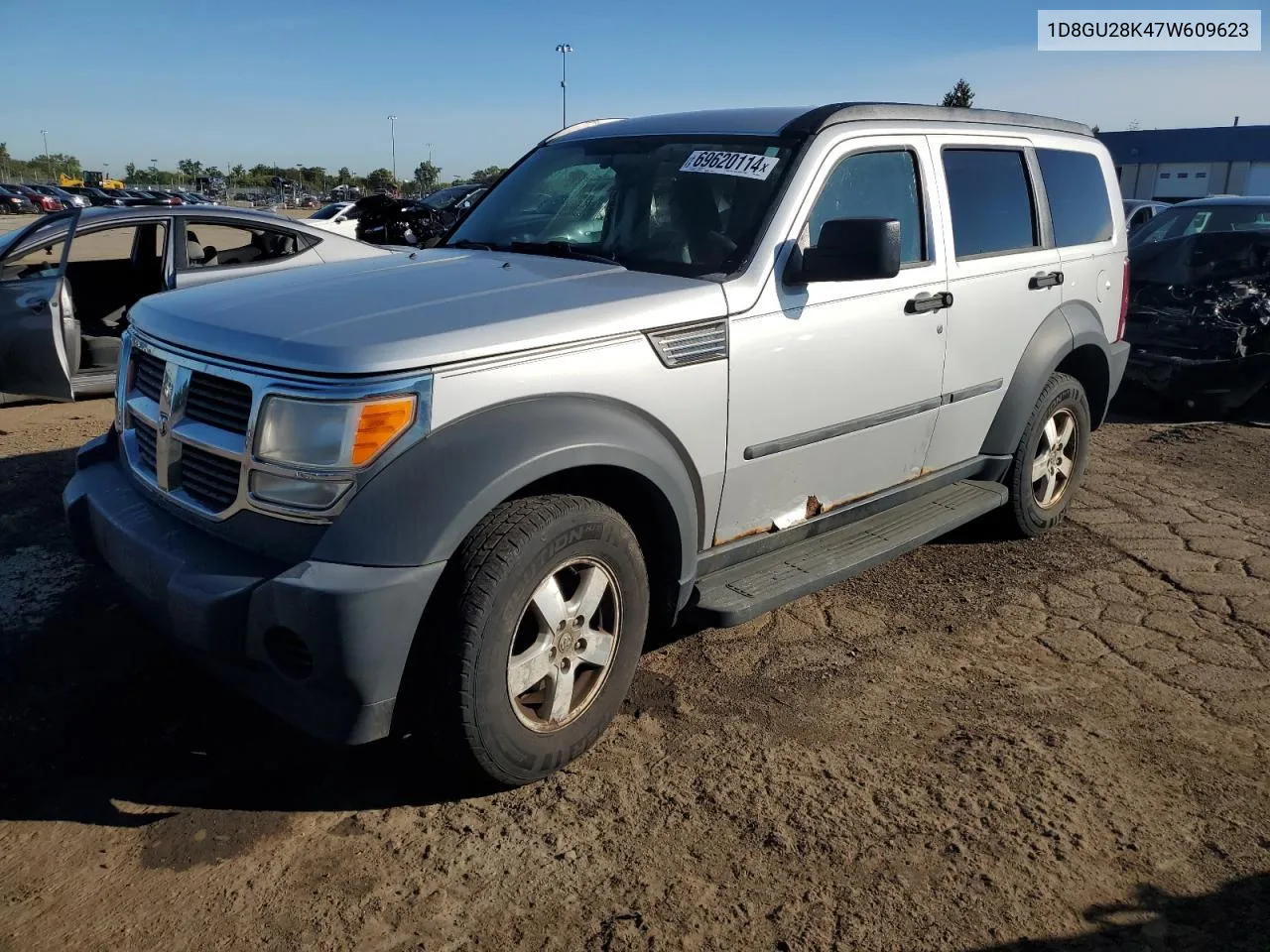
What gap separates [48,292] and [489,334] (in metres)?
4.98

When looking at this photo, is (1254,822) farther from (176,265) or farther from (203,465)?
(176,265)

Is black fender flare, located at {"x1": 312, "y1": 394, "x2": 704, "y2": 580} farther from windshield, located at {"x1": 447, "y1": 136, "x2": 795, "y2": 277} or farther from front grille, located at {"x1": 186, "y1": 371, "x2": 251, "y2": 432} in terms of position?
windshield, located at {"x1": 447, "y1": 136, "x2": 795, "y2": 277}

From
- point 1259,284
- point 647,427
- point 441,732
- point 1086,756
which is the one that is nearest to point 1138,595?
point 1086,756

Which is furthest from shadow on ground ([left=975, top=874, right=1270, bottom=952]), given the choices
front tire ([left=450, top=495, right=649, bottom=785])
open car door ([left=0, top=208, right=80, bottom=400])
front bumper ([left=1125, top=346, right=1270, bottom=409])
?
open car door ([left=0, top=208, right=80, bottom=400])

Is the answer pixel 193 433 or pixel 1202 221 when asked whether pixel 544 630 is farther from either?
pixel 1202 221

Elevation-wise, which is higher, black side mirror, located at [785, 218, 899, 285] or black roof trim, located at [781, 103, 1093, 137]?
black roof trim, located at [781, 103, 1093, 137]

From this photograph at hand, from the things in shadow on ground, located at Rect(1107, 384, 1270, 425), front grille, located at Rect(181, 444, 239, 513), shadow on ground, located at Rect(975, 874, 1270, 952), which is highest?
front grille, located at Rect(181, 444, 239, 513)

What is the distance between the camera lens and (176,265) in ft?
22.4

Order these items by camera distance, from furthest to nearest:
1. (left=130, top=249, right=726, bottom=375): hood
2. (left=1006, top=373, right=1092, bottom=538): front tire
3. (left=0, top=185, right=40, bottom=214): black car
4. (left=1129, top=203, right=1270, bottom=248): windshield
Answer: (left=0, top=185, right=40, bottom=214): black car → (left=1129, top=203, right=1270, bottom=248): windshield → (left=1006, top=373, right=1092, bottom=538): front tire → (left=130, top=249, right=726, bottom=375): hood

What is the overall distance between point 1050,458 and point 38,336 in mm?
6001

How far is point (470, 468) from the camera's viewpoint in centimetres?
259

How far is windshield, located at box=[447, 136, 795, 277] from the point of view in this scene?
3.53m

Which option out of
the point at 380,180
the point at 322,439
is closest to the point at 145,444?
the point at 322,439

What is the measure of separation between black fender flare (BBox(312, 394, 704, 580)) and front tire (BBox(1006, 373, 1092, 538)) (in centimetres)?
260
